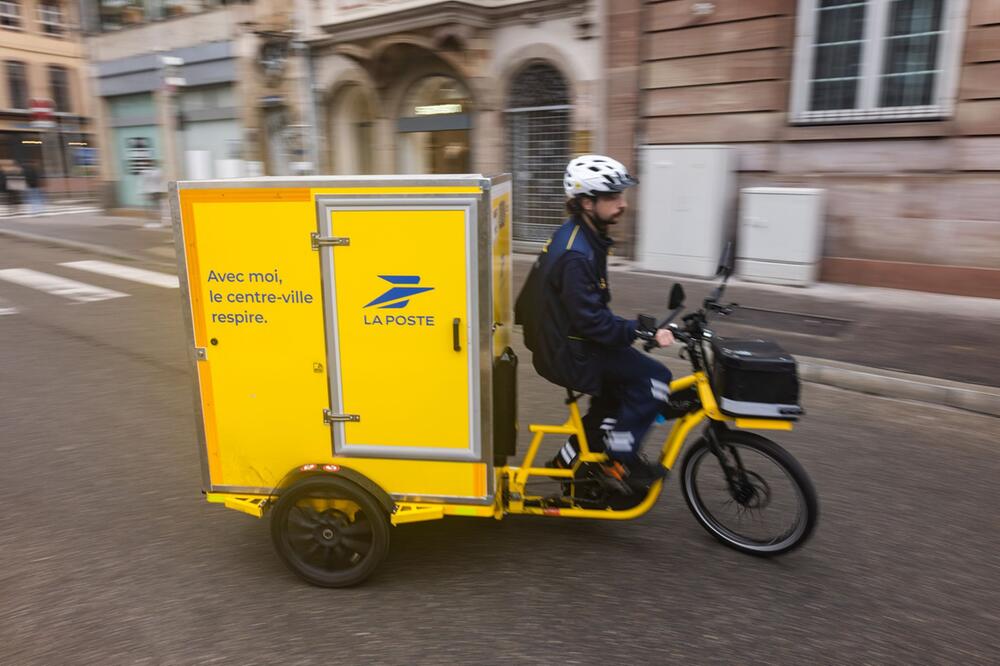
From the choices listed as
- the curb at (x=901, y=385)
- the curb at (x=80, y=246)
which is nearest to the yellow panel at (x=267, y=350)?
the curb at (x=901, y=385)

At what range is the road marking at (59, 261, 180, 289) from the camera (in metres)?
11.5

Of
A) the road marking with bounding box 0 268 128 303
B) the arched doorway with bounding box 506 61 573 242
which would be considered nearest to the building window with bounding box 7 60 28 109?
the road marking with bounding box 0 268 128 303

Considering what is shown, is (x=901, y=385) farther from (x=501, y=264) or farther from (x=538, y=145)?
(x=538, y=145)

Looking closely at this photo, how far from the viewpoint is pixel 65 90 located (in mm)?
41562

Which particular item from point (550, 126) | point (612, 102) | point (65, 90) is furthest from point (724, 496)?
point (65, 90)

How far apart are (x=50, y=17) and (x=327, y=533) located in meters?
47.4

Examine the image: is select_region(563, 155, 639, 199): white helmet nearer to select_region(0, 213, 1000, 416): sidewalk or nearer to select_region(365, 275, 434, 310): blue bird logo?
select_region(365, 275, 434, 310): blue bird logo

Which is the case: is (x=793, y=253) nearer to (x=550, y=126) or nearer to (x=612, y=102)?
(x=612, y=102)

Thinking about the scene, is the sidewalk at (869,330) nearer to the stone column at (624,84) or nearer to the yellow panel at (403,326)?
the stone column at (624,84)

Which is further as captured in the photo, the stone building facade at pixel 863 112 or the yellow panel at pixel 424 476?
the stone building facade at pixel 863 112

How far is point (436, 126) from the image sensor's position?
15.0 meters

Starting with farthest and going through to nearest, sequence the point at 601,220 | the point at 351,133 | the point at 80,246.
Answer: the point at 351,133 < the point at 80,246 < the point at 601,220

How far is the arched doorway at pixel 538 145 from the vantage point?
43.0ft

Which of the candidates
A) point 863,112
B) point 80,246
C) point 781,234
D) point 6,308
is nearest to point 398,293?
point 781,234
